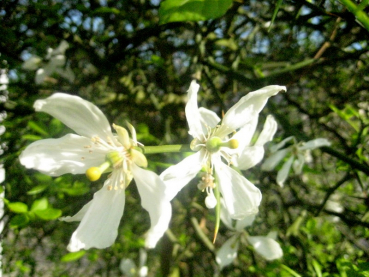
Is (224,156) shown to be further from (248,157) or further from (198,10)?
(198,10)

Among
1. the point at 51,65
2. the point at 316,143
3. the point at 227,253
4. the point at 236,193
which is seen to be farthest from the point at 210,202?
the point at 51,65

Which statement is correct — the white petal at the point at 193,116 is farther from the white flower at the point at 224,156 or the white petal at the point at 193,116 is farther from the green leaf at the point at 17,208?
the green leaf at the point at 17,208

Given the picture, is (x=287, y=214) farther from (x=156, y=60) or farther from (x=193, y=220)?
(x=156, y=60)

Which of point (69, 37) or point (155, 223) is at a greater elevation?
point (155, 223)

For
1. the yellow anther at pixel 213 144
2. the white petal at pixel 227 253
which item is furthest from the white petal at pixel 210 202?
the white petal at pixel 227 253

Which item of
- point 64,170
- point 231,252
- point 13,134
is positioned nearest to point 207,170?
point 64,170

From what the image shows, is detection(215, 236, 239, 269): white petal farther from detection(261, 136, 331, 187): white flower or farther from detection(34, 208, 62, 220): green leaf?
detection(34, 208, 62, 220): green leaf
